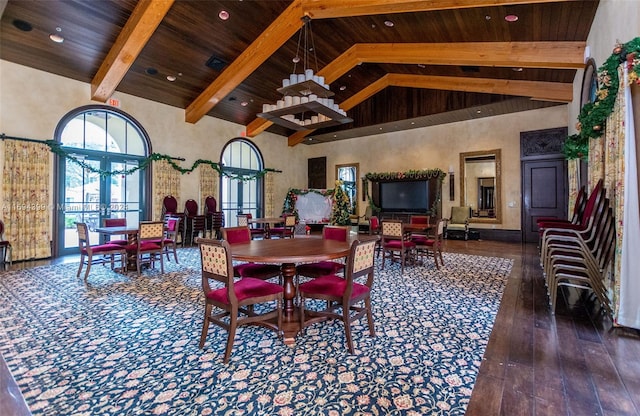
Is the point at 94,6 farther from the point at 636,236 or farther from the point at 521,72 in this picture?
the point at 521,72

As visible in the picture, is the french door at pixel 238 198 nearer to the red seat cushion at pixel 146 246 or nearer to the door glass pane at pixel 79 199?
the door glass pane at pixel 79 199

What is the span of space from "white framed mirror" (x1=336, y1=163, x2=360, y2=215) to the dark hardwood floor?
28.6 feet

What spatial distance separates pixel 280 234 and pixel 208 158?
3477mm

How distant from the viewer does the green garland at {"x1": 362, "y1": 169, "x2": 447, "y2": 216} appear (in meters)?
10.0

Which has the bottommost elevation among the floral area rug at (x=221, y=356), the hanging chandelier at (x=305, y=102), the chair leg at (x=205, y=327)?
the floral area rug at (x=221, y=356)

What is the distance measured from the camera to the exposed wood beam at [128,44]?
499cm

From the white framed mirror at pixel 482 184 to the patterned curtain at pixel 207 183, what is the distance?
25.6 ft

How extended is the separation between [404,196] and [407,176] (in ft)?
2.30

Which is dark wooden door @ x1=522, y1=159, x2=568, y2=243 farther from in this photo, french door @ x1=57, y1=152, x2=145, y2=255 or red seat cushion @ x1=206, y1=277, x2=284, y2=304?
french door @ x1=57, y1=152, x2=145, y2=255

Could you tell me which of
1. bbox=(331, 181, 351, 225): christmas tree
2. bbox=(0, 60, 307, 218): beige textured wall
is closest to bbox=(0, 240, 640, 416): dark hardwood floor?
bbox=(0, 60, 307, 218): beige textured wall

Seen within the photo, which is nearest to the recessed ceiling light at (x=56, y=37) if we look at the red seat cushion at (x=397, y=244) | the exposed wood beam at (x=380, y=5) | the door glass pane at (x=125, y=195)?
the door glass pane at (x=125, y=195)

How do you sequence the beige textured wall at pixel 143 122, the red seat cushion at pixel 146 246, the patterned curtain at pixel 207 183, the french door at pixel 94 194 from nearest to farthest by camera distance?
the red seat cushion at pixel 146 246
the beige textured wall at pixel 143 122
the french door at pixel 94 194
the patterned curtain at pixel 207 183

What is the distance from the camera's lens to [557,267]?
327 cm

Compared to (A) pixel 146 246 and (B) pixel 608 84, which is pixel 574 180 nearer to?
(B) pixel 608 84
